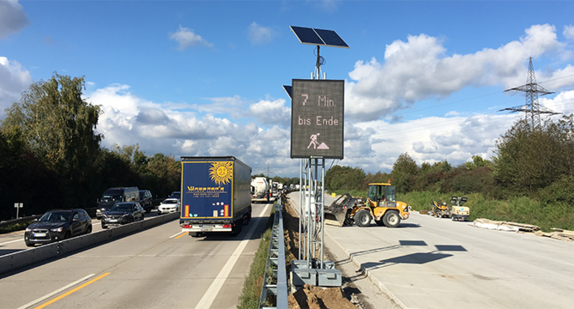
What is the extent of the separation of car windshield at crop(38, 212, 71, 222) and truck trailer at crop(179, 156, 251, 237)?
5.15 m

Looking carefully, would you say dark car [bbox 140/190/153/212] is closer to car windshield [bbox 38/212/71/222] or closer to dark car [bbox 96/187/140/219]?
dark car [bbox 96/187/140/219]

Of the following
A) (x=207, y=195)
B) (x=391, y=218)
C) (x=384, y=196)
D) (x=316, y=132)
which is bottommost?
(x=391, y=218)

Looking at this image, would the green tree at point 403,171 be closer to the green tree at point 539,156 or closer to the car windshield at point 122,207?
the green tree at point 539,156

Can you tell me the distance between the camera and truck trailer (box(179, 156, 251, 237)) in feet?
54.8

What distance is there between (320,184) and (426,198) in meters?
42.4

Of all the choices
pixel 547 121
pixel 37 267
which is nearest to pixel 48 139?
pixel 37 267

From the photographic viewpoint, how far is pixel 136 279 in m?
9.41

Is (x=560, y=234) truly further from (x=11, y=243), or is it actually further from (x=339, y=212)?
(x=11, y=243)

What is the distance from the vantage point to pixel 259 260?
414 inches

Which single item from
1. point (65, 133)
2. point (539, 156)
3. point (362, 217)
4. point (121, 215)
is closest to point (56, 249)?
point (121, 215)

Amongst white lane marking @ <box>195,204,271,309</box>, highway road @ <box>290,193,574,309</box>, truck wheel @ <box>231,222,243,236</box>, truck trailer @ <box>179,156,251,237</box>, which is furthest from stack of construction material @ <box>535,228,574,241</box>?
truck trailer @ <box>179,156,251,237</box>

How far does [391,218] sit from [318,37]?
16.3 meters

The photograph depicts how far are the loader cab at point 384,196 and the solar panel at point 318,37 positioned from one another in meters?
14.9

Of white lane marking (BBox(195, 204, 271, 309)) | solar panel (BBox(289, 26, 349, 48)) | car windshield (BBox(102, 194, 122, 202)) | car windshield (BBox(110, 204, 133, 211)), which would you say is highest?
solar panel (BBox(289, 26, 349, 48))
